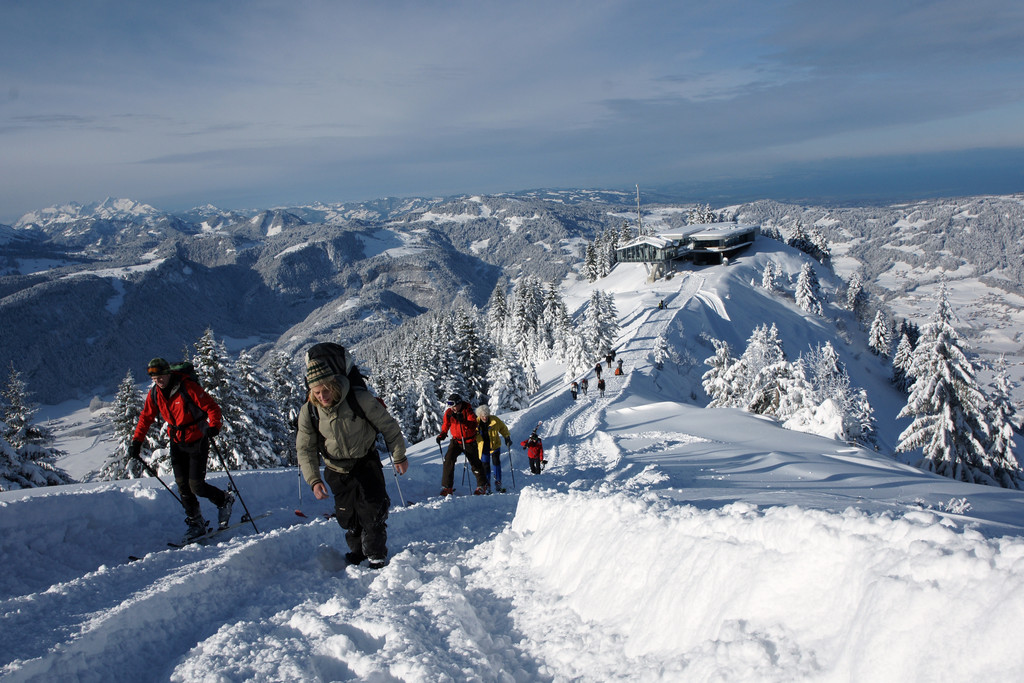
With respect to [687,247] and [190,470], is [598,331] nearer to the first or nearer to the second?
[190,470]

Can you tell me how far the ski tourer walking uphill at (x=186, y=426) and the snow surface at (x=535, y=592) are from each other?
58 cm

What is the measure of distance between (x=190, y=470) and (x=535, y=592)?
4476 millimetres

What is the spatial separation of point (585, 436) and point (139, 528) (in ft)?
44.4

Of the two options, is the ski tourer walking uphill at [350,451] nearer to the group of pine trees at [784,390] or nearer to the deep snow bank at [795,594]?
the deep snow bank at [795,594]

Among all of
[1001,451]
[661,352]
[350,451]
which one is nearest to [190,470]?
[350,451]

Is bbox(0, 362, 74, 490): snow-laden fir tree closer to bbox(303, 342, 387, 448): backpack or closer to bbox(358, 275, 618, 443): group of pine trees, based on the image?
bbox(303, 342, 387, 448): backpack

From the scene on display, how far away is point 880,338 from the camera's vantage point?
55531 millimetres

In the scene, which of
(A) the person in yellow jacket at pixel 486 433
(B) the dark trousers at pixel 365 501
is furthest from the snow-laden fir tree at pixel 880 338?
(B) the dark trousers at pixel 365 501

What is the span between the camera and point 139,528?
20.1 feet

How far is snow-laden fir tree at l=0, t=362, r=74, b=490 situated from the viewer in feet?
50.4

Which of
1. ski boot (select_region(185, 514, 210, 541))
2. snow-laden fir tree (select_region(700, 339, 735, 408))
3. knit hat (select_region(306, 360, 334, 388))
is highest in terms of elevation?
knit hat (select_region(306, 360, 334, 388))

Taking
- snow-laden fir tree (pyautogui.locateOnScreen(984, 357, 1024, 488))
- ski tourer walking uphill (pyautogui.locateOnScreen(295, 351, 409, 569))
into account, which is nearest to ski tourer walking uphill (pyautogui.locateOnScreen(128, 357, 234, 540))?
ski tourer walking uphill (pyautogui.locateOnScreen(295, 351, 409, 569))

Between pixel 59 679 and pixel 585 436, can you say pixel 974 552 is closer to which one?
pixel 59 679

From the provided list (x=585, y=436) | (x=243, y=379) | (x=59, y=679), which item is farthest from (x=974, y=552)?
(x=243, y=379)
